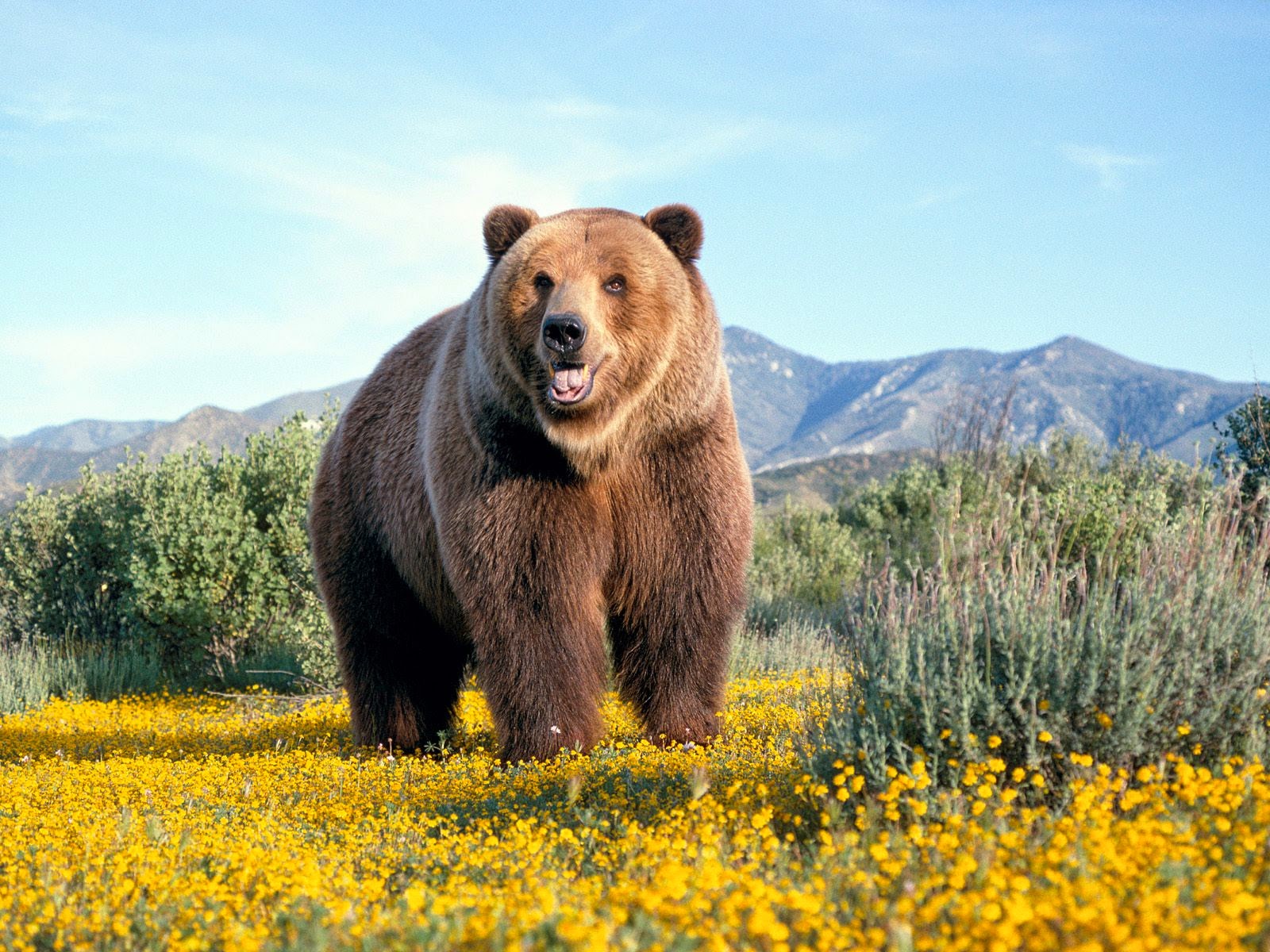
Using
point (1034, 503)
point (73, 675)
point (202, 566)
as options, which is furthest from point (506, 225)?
point (73, 675)

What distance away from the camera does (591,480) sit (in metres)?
5.89

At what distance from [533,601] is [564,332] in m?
1.39

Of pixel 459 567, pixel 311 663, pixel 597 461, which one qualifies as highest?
pixel 597 461

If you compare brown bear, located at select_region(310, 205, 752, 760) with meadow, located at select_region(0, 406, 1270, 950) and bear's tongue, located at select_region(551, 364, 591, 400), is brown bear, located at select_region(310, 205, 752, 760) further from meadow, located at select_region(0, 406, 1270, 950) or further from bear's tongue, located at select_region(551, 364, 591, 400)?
meadow, located at select_region(0, 406, 1270, 950)

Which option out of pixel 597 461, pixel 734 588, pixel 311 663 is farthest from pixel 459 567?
pixel 311 663

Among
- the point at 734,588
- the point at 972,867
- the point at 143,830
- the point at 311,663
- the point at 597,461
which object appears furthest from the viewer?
the point at 311,663

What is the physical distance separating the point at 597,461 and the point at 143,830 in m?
2.71

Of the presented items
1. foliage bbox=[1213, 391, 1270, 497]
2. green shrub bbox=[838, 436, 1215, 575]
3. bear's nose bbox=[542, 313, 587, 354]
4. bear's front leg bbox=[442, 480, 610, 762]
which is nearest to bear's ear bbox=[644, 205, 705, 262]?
bear's nose bbox=[542, 313, 587, 354]

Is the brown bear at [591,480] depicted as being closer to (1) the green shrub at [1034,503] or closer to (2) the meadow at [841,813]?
(2) the meadow at [841,813]

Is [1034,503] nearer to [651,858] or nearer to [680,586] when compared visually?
[680,586]

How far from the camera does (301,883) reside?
3.92 meters

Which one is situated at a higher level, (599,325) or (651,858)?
(599,325)

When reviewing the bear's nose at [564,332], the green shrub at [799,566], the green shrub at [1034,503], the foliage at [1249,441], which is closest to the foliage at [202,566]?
the green shrub at [799,566]

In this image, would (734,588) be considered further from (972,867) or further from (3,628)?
(3,628)
